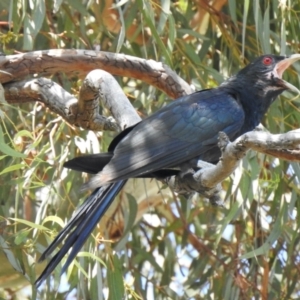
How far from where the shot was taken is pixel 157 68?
3135mm

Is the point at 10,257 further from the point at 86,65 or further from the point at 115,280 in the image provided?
the point at 86,65

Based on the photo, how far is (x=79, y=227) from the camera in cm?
260

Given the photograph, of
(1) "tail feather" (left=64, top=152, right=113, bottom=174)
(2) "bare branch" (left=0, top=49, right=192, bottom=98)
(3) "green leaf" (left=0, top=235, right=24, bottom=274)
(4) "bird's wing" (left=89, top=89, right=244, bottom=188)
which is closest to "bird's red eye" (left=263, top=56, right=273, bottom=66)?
(4) "bird's wing" (left=89, top=89, right=244, bottom=188)

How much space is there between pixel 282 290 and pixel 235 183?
38.2 inches

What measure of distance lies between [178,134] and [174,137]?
0.04m

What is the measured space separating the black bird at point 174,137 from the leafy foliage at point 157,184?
16 cm

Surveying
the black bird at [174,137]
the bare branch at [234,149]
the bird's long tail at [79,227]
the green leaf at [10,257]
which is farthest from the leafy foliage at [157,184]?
the bare branch at [234,149]

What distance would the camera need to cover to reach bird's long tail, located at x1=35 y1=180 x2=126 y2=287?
8.40 ft

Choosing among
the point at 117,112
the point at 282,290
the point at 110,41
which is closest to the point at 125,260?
the point at 282,290

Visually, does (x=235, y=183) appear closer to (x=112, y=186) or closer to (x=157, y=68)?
(x=157, y=68)

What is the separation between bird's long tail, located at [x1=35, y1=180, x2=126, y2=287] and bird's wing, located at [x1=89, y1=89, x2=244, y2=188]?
80 millimetres

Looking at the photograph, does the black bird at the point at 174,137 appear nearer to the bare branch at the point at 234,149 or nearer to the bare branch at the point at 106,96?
the bare branch at the point at 106,96

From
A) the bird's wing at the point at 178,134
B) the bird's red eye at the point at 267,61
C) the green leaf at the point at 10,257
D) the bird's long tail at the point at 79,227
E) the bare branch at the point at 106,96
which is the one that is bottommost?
the green leaf at the point at 10,257

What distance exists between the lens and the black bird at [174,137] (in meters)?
2.62
